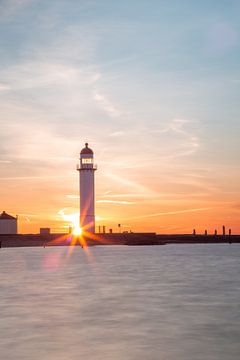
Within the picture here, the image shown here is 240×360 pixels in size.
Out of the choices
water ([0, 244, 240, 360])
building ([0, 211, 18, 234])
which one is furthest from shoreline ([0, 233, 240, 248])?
A: water ([0, 244, 240, 360])

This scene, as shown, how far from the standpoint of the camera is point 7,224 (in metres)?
116

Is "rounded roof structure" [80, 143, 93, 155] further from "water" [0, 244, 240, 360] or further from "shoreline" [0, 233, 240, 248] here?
"water" [0, 244, 240, 360]

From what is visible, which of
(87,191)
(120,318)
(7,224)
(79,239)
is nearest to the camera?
(120,318)

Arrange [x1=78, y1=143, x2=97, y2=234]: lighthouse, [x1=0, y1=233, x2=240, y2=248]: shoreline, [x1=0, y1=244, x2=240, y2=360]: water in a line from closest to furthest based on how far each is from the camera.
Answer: [x1=0, y1=244, x2=240, y2=360]: water
[x1=78, y1=143, x2=97, y2=234]: lighthouse
[x1=0, y1=233, x2=240, y2=248]: shoreline

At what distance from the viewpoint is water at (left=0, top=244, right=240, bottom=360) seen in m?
20.7

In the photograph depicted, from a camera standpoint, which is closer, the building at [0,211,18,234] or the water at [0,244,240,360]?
the water at [0,244,240,360]

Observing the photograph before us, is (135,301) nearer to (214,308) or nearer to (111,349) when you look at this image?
(214,308)

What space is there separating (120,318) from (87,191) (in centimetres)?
6248

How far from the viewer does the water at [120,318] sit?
67.8ft

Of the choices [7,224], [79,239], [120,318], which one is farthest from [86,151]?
[120,318]

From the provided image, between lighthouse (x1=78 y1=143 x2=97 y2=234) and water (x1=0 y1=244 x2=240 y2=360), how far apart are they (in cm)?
4215

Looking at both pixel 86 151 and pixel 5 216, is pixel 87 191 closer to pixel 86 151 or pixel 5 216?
pixel 86 151

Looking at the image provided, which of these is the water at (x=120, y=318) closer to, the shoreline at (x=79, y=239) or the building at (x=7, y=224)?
the shoreline at (x=79, y=239)

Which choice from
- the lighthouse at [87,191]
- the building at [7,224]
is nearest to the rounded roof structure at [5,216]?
the building at [7,224]
